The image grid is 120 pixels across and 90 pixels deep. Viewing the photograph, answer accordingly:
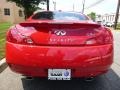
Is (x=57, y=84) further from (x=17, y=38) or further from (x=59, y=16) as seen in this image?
(x=59, y=16)

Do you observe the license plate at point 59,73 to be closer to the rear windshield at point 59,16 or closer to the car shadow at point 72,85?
the car shadow at point 72,85

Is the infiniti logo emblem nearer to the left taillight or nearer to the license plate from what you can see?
the left taillight

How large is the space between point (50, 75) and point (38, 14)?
2.35 metres

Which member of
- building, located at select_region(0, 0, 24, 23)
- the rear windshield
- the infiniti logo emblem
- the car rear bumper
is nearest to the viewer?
the car rear bumper

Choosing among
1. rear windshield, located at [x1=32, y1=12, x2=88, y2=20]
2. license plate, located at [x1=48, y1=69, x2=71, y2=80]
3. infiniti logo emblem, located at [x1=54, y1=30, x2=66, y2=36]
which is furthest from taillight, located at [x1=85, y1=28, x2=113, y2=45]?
rear windshield, located at [x1=32, y1=12, x2=88, y2=20]

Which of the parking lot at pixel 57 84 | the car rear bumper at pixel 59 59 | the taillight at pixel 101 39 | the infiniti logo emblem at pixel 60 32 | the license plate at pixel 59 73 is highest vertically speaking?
the infiniti logo emblem at pixel 60 32

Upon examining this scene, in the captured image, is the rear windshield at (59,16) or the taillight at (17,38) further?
the rear windshield at (59,16)

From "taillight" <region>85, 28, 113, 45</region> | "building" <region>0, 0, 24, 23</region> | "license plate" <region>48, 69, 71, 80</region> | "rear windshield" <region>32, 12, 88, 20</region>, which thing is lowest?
"building" <region>0, 0, 24, 23</region>

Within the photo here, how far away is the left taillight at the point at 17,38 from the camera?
4609mm

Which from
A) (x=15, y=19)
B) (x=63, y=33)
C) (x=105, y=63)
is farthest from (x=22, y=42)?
(x=15, y=19)

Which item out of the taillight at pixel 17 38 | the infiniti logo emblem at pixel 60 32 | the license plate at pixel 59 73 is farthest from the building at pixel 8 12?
the license plate at pixel 59 73

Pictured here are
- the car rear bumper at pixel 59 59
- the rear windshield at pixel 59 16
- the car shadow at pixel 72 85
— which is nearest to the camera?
the car rear bumper at pixel 59 59

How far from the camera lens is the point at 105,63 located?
461 cm

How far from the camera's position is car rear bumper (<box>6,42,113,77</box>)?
175 inches
